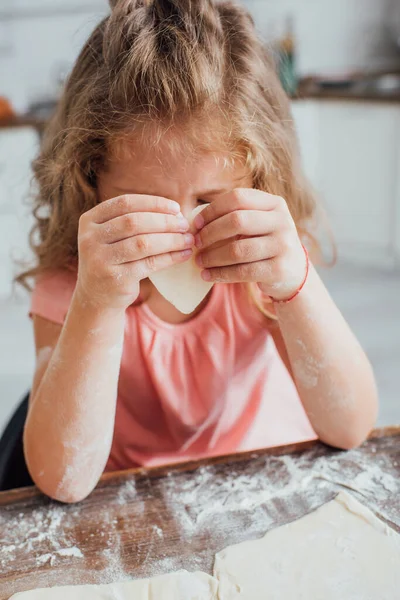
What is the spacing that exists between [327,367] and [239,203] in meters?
0.29

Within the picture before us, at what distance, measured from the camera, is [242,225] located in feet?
2.47

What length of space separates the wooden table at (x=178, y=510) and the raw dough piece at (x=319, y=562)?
0.02 meters

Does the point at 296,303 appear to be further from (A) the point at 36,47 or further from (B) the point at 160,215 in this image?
(A) the point at 36,47

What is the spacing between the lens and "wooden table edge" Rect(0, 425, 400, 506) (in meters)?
0.85

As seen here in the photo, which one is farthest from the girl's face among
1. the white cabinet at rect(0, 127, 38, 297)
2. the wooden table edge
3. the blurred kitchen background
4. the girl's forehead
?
the white cabinet at rect(0, 127, 38, 297)

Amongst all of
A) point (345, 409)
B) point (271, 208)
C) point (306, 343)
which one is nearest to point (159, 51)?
point (271, 208)

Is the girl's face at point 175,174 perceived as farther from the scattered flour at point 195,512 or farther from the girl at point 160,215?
the scattered flour at point 195,512

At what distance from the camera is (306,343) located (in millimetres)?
904

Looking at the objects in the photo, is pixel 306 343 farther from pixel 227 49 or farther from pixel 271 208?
pixel 227 49

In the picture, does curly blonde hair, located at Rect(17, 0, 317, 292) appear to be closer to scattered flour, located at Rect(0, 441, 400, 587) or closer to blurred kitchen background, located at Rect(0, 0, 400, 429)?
scattered flour, located at Rect(0, 441, 400, 587)

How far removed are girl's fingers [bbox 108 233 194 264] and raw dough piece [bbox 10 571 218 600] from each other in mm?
352

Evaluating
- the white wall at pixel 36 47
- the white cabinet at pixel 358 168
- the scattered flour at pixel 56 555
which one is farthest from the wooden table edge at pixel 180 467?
the white wall at pixel 36 47

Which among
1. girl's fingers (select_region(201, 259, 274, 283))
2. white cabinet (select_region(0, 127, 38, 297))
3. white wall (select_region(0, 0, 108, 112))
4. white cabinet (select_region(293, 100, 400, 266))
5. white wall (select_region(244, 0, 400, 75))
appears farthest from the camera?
white wall (select_region(244, 0, 400, 75))

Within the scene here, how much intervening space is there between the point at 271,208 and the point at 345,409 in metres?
0.31
